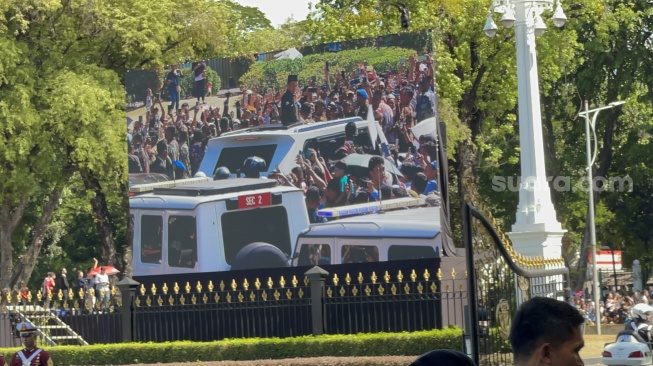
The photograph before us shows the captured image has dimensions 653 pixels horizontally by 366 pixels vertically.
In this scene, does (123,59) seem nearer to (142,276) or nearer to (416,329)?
(142,276)

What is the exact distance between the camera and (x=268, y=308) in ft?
79.5

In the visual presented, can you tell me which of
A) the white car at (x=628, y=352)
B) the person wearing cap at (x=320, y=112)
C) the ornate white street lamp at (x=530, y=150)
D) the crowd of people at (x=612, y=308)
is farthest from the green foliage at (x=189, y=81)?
the crowd of people at (x=612, y=308)

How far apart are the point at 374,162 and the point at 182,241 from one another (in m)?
4.94

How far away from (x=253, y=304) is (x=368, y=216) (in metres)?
3.14

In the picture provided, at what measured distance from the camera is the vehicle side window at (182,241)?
28.0 m

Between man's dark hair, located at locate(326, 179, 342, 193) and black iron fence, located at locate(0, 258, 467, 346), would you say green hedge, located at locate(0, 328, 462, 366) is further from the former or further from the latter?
man's dark hair, located at locate(326, 179, 342, 193)

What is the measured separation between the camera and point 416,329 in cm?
2261

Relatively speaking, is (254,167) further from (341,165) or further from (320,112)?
(341,165)

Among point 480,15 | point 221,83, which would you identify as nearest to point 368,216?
point 221,83

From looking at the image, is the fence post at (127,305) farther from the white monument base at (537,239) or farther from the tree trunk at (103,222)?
the tree trunk at (103,222)

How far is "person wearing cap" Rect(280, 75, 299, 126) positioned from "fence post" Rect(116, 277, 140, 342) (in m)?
4.96

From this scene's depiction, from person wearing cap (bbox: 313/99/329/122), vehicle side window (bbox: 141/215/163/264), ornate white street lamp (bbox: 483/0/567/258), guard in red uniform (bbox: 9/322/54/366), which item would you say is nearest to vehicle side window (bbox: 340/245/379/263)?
person wearing cap (bbox: 313/99/329/122)

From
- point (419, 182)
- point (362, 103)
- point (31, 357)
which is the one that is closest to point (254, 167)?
point (362, 103)

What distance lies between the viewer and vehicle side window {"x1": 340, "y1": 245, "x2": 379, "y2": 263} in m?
25.9
